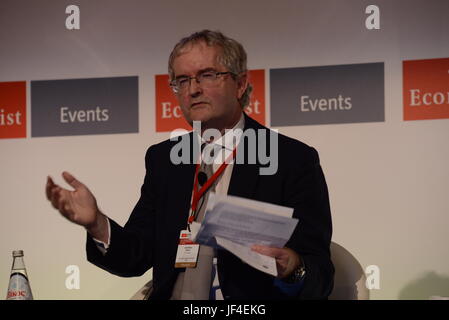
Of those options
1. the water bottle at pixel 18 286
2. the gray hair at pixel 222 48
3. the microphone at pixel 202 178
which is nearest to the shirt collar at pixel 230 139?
the microphone at pixel 202 178

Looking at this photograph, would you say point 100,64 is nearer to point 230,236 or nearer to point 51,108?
point 51,108

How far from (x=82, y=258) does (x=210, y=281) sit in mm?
1358

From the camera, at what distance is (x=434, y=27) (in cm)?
357

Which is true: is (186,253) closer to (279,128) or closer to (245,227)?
(245,227)

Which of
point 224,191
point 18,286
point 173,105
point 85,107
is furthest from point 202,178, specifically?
point 85,107

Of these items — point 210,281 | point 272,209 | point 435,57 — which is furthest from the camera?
point 435,57

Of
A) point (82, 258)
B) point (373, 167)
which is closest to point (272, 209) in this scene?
point (373, 167)

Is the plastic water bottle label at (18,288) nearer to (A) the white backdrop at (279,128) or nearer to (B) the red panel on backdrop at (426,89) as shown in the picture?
(A) the white backdrop at (279,128)

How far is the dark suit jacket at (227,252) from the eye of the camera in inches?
107

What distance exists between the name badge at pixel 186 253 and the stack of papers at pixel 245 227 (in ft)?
1.09

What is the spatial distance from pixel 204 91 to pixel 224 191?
42cm

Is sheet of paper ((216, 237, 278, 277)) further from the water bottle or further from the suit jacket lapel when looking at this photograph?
the water bottle

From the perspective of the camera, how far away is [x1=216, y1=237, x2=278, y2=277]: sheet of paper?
2365 millimetres
